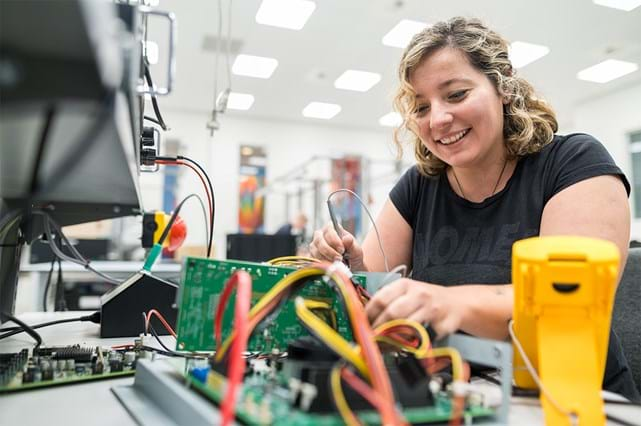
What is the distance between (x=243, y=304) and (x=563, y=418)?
278 millimetres

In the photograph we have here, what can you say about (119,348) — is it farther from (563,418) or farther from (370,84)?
(370,84)

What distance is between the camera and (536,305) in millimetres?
395

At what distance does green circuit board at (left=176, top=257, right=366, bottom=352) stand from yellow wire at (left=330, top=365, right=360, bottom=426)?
0.16 meters

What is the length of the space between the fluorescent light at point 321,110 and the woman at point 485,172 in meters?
5.20

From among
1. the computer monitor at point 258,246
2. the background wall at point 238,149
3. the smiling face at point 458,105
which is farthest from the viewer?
the background wall at point 238,149

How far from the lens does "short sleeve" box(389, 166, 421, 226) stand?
111 cm

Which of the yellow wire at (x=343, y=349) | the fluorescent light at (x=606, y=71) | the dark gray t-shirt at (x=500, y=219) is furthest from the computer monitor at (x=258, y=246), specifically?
the fluorescent light at (x=606, y=71)

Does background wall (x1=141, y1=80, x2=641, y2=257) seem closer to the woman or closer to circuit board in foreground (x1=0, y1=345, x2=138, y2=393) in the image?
the woman

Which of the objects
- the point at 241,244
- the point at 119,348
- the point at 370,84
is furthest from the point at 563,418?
the point at 370,84

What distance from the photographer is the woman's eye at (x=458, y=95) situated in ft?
2.90

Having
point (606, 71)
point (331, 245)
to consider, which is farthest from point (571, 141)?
point (606, 71)

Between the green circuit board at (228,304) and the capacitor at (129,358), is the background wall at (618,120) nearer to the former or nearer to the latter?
the green circuit board at (228,304)

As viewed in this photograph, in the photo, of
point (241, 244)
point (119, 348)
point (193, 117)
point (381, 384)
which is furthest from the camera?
point (193, 117)

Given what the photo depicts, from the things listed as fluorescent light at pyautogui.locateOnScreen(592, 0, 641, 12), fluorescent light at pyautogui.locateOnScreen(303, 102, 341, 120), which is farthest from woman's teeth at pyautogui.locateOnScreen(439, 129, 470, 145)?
fluorescent light at pyautogui.locateOnScreen(303, 102, 341, 120)
